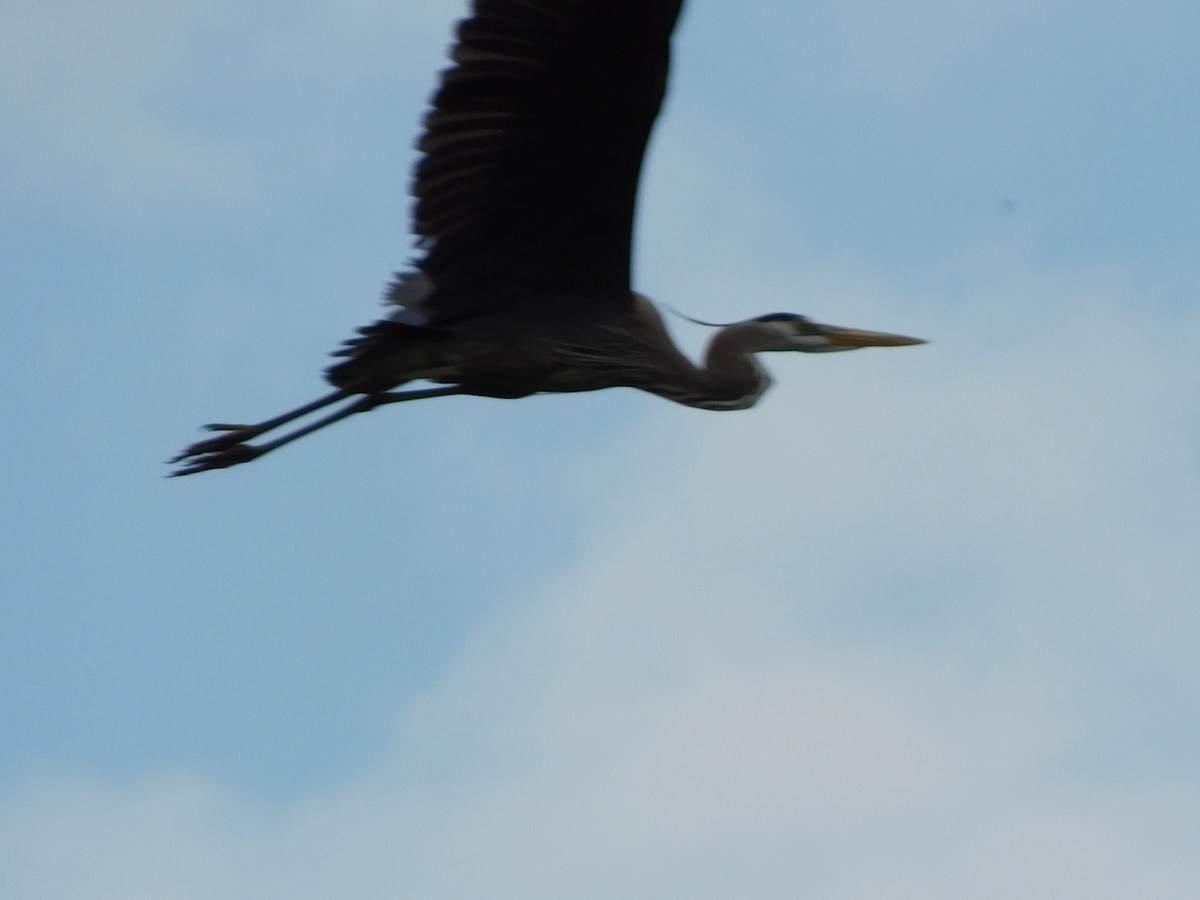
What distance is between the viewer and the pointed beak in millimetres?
9727

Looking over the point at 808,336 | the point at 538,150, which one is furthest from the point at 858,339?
the point at 538,150

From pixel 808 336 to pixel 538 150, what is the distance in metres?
1.96

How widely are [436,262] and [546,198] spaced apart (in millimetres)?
497

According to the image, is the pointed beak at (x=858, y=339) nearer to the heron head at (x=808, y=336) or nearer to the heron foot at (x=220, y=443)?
the heron head at (x=808, y=336)

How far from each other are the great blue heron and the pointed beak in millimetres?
724

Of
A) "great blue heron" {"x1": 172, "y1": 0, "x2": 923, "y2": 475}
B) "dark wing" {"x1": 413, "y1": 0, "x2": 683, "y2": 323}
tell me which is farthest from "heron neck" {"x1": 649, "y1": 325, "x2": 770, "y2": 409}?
"dark wing" {"x1": 413, "y1": 0, "x2": 683, "y2": 323}

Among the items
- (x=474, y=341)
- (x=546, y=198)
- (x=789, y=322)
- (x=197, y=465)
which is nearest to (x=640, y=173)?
(x=546, y=198)

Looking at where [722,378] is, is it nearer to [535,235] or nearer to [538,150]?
[535,235]

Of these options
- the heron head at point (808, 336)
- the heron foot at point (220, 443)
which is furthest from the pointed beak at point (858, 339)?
the heron foot at point (220, 443)

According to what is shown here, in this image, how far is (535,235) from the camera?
8320 millimetres

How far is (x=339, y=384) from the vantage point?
28.0 feet

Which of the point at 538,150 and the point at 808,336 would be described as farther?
the point at 808,336

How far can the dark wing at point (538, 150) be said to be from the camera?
7.71 meters

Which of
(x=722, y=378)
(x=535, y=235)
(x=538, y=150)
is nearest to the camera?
(x=538, y=150)
